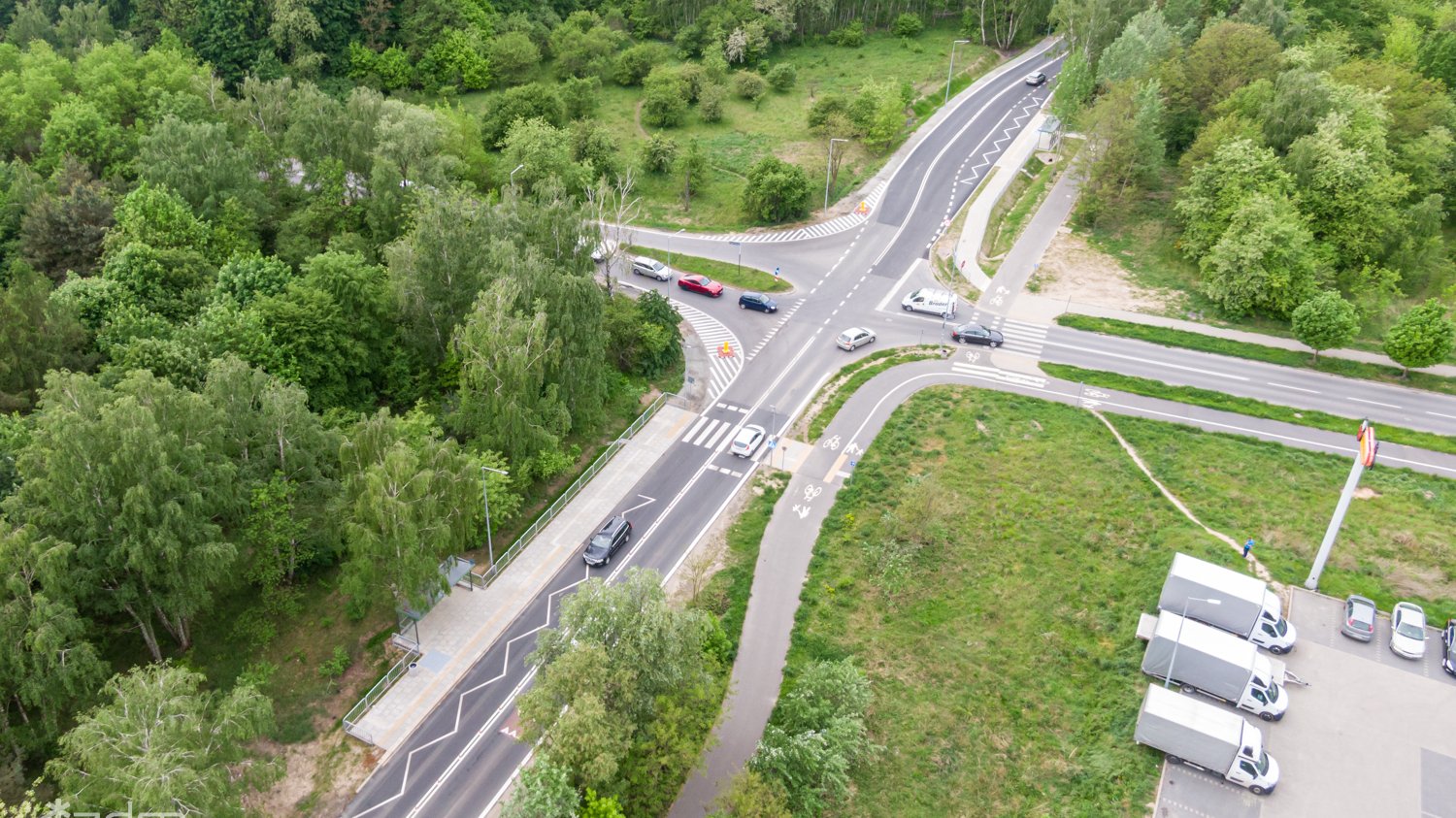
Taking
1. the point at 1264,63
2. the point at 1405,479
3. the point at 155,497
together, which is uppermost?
the point at 1264,63

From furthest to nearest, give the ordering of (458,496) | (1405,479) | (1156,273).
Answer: (1156,273), (1405,479), (458,496)

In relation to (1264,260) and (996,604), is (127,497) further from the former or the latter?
(1264,260)

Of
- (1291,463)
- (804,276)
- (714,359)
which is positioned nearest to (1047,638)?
(1291,463)

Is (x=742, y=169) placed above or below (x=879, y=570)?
above

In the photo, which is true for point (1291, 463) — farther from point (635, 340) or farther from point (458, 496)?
point (458, 496)

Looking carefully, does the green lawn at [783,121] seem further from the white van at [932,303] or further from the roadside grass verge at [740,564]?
the roadside grass verge at [740,564]
